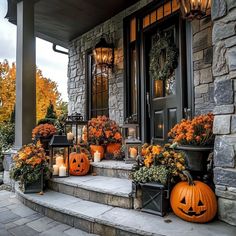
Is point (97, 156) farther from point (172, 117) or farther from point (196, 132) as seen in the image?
point (196, 132)

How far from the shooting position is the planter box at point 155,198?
1.83m

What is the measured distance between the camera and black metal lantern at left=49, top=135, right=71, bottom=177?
278 cm

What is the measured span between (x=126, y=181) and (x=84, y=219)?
0.75 meters

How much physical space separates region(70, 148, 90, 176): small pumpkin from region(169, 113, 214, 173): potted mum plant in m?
1.39

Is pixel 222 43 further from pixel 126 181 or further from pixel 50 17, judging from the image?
pixel 50 17

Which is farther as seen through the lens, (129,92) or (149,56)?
(129,92)

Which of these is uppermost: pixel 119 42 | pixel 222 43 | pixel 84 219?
pixel 119 42

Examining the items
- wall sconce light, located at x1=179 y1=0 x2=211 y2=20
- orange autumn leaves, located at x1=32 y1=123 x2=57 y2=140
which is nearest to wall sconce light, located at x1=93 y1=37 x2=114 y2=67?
orange autumn leaves, located at x1=32 y1=123 x2=57 y2=140

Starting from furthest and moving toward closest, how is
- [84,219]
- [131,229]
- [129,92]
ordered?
1. [129,92]
2. [84,219]
3. [131,229]

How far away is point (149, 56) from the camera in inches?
144

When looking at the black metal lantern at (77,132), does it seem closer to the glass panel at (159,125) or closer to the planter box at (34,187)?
the planter box at (34,187)

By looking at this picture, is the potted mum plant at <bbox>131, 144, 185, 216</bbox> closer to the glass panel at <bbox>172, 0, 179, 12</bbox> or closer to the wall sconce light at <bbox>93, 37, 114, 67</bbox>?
the glass panel at <bbox>172, 0, 179, 12</bbox>

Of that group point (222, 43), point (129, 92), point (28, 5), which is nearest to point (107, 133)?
point (129, 92)

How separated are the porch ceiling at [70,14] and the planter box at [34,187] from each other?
297 centimetres
